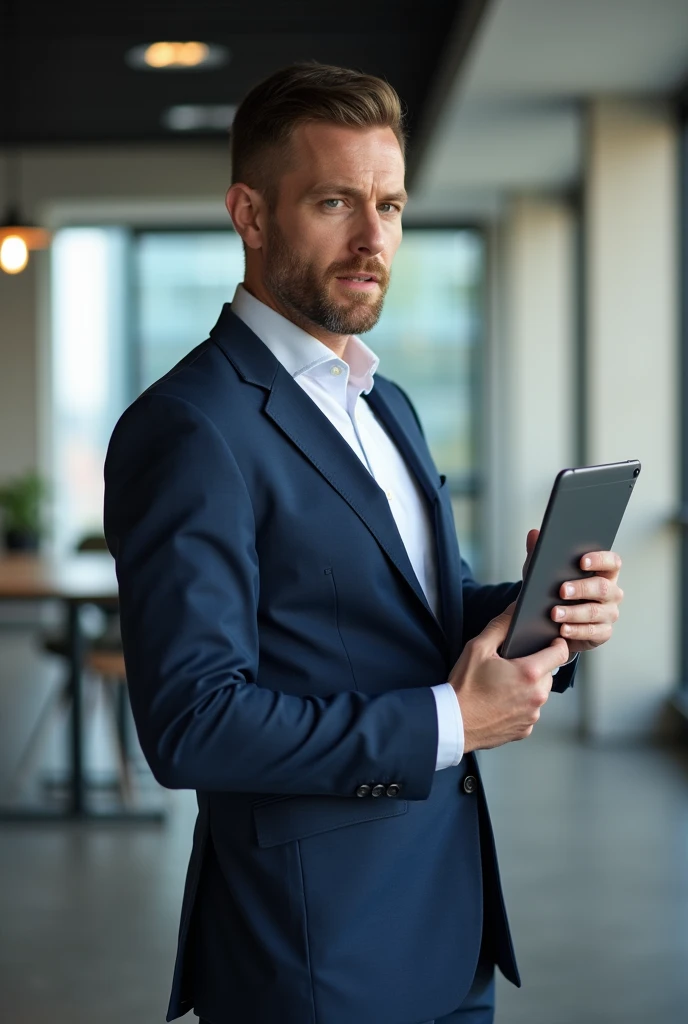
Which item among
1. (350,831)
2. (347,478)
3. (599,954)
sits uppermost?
(347,478)

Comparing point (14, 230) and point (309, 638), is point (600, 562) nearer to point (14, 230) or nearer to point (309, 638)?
point (309, 638)

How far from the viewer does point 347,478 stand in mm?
1268

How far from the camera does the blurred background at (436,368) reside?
3.54 meters

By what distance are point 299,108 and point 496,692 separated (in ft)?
2.16

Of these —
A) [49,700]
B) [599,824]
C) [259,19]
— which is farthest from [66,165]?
[599,824]

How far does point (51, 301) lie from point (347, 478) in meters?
8.33

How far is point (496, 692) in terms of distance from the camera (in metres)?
1.18

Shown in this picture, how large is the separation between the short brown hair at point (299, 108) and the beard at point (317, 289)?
0.23ft

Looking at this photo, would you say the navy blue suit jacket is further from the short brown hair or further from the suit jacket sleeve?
the short brown hair

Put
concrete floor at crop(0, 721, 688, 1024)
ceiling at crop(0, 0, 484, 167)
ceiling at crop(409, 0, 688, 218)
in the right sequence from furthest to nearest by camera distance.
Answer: ceiling at crop(0, 0, 484, 167), ceiling at crop(409, 0, 688, 218), concrete floor at crop(0, 721, 688, 1024)

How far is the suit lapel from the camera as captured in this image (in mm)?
1263

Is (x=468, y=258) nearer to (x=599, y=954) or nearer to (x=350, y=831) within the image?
(x=599, y=954)

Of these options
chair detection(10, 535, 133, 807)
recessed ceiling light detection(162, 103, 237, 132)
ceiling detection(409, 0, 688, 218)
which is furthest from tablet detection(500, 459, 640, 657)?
recessed ceiling light detection(162, 103, 237, 132)

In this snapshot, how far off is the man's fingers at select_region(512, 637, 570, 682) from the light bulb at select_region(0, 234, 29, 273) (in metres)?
5.17
